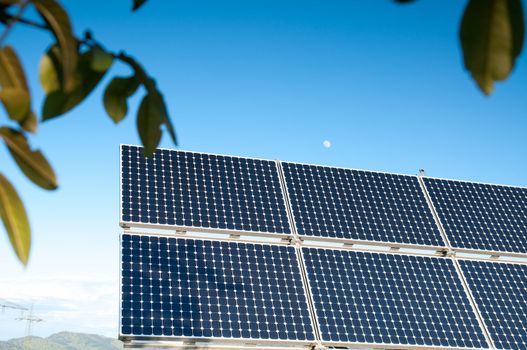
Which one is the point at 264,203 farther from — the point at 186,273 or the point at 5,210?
the point at 5,210

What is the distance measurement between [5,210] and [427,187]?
47.4 feet

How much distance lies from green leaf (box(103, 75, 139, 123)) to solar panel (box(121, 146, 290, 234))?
9794 millimetres

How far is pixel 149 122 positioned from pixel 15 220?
0.83 feet

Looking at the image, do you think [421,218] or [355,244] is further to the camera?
[421,218]

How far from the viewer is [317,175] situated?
13.6 m

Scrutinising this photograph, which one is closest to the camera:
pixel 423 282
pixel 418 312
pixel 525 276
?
pixel 418 312

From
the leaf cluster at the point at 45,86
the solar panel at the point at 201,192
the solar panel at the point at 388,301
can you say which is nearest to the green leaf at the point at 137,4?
the leaf cluster at the point at 45,86

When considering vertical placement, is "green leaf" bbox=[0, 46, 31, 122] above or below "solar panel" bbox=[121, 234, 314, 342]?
below

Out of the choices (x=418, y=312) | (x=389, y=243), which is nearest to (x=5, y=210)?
(x=418, y=312)

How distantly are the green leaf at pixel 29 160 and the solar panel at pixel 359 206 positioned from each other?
11029mm

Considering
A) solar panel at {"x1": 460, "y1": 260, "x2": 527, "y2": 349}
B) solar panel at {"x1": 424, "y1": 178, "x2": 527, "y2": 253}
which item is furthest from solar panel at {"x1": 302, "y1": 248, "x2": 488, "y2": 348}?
solar panel at {"x1": 424, "y1": 178, "x2": 527, "y2": 253}

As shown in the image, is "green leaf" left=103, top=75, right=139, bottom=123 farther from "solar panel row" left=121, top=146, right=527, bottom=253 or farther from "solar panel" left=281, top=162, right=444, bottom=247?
"solar panel" left=281, top=162, right=444, bottom=247

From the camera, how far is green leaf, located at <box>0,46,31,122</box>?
725 mm

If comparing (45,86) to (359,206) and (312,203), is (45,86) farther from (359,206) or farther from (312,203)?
(359,206)
